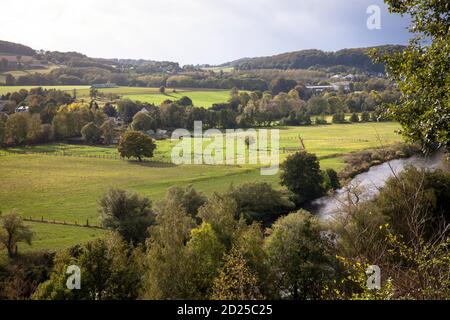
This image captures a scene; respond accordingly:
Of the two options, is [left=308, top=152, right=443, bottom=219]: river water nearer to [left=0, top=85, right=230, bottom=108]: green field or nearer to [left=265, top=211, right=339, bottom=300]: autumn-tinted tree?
[left=265, top=211, right=339, bottom=300]: autumn-tinted tree

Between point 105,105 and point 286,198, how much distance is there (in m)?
76.7

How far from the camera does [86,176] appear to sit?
56.4 meters

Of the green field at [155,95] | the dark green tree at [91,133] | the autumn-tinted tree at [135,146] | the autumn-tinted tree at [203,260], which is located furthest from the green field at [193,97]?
the autumn-tinted tree at [203,260]

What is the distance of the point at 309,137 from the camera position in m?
85.6

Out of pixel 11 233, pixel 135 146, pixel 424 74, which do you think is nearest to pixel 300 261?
pixel 424 74

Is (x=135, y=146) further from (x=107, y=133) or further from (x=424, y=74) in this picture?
(x=424, y=74)

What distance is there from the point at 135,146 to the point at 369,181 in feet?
122

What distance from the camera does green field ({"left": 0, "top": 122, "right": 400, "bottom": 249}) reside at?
4106cm

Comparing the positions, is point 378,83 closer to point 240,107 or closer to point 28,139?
point 240,107

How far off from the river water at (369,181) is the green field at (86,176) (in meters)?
5.34
